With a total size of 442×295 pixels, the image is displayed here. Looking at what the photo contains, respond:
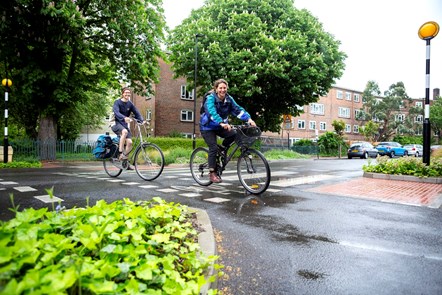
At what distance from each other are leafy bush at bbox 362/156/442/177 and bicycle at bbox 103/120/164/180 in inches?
285

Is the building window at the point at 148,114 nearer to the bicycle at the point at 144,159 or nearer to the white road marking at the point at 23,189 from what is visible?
the bicycle at the point at 144,159

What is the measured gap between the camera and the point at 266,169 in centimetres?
583

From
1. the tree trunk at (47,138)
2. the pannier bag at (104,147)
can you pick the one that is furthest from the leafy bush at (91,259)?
the tree trunk at (47,138)

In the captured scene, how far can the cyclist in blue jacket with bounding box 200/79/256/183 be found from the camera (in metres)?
5.95

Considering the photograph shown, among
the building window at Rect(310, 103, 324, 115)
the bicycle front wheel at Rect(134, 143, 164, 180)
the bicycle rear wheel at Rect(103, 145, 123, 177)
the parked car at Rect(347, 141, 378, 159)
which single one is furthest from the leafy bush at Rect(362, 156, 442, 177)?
the building window at Rect(310, 103, 324, 115)

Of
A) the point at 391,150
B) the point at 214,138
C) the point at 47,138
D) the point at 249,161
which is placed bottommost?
the point at 391,150

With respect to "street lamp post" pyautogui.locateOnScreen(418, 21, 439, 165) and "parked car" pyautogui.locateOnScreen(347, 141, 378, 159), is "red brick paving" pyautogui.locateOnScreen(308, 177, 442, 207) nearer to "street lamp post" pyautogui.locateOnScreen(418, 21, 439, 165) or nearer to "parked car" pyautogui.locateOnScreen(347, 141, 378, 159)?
"street lamp post" pyautogui.locateOnScreen(418, 21, 439, 165)

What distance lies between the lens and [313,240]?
11.3ft

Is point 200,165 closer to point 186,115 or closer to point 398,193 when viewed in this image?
point 398,193

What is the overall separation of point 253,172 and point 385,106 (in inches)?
2151

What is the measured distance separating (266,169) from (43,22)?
46.1 ft

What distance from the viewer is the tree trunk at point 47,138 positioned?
1628cm

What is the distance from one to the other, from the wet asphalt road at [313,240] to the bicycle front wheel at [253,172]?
24 cm

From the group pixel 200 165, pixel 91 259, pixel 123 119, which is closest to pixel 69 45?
pixel 123 119
